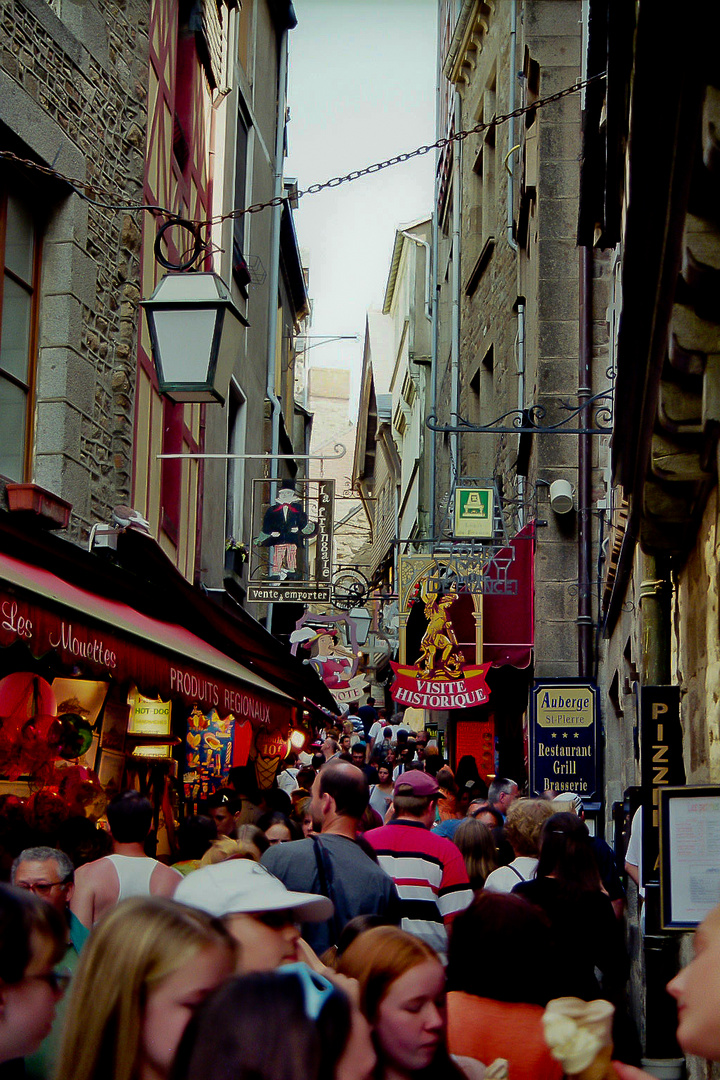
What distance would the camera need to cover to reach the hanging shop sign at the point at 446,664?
14.5 meters

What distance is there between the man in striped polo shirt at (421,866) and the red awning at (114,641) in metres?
1.82

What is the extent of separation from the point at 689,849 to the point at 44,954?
3.50 m

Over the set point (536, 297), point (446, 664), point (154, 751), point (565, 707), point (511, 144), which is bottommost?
point (154, 751)

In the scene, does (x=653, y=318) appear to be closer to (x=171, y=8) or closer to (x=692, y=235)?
(x=692, y=235)

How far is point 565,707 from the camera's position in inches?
528

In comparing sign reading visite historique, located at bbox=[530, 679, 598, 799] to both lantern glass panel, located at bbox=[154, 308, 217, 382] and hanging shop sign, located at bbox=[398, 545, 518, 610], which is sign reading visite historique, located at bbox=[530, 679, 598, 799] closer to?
hanging shop sign, located at bbox=[398, 545, 518, 610]

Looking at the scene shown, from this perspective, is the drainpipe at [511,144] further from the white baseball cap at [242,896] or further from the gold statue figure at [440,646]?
the white baseball cap at [242,896]

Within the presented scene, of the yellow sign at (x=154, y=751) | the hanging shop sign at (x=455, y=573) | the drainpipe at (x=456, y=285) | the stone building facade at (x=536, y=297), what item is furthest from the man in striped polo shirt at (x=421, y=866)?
the drainpipe at (x=456, y=285)

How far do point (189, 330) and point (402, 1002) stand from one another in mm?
6655

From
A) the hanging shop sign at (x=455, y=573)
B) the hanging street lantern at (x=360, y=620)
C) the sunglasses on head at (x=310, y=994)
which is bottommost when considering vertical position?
the sunglasses on head at (x=310, y=994)

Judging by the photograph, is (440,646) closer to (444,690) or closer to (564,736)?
(444,690)

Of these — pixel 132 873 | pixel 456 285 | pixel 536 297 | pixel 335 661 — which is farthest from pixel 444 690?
pixel 456 285

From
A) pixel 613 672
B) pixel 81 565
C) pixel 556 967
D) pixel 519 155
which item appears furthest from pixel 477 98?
pixel 556 967

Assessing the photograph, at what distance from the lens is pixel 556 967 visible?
12.2ft
